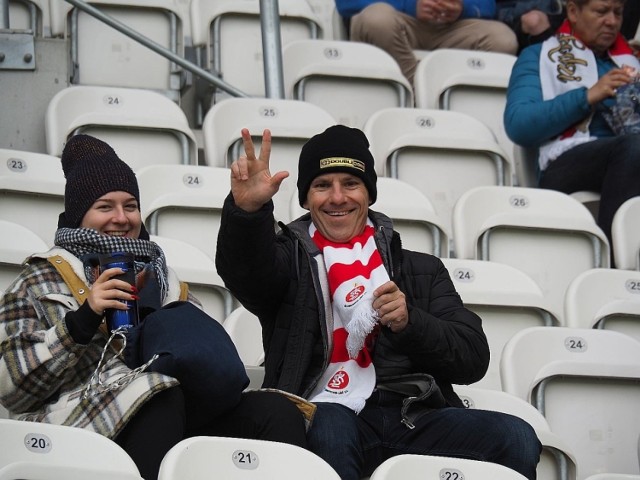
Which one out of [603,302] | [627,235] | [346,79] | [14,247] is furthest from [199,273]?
[346,79]

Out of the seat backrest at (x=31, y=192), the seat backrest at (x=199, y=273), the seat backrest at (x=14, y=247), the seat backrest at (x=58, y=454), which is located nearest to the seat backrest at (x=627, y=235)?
the seat backrest at (x=199, y=273)

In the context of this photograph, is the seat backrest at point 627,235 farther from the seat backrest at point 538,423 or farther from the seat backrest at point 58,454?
the seat backrest at point 58,454

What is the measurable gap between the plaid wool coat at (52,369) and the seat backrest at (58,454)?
22 centimetres

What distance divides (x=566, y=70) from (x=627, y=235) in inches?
34.2

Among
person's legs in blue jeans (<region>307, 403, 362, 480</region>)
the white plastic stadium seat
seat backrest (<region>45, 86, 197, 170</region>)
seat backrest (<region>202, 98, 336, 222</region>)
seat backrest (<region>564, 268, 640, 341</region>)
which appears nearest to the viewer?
person's legs in blue jeans (<region>307, 403, 362, 480</region>)

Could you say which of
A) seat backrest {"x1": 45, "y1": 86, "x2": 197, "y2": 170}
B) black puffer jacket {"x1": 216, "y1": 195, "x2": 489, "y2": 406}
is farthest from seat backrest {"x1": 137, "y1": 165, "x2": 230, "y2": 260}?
black puffer jacket {"x1": 216, "y1": 195, "x2": 489, "y2": 406}

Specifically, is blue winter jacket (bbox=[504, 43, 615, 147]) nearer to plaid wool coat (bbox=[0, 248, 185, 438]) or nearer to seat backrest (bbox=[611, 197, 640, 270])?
seat backrest (bbox=[611, 197, 640, 270])

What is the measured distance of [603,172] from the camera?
5273mm

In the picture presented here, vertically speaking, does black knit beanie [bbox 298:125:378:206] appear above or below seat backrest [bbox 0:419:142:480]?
above

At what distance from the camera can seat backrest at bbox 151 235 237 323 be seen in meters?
4.05

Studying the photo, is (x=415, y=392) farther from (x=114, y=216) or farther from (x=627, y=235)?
(x=627, y=235)

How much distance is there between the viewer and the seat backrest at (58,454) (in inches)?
104

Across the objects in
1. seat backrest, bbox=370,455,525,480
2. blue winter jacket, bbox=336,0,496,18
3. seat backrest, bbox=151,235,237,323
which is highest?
blue winter jacket, bbox=336,0,496,18

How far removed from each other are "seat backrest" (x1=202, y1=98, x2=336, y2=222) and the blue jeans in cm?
162
